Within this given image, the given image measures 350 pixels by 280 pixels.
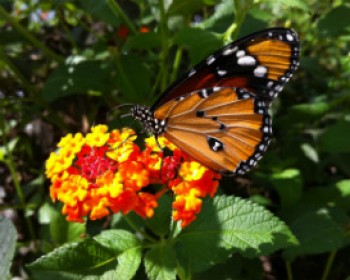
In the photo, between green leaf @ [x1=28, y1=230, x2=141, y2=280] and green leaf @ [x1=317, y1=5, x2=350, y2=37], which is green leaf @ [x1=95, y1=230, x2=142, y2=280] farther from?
green leaf @ [x1=317, y1=5, x2=350, y2=37]

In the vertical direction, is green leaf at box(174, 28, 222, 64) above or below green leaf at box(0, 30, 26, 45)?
below

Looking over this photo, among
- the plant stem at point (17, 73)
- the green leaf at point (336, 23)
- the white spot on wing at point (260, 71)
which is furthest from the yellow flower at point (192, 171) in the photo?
the plant stem at point (17, 73)

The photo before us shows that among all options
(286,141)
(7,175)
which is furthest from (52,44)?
(286,141)

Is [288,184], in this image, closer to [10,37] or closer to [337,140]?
[337,140]

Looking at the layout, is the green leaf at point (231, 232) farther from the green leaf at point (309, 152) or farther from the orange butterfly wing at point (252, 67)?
the green leaf at point (309, 152)

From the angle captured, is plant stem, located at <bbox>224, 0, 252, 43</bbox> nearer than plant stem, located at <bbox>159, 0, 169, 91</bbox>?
Yes

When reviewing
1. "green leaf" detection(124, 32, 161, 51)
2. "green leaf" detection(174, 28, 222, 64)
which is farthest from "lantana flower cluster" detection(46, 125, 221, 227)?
"green leaf" detection(124, 32, 161, 51)

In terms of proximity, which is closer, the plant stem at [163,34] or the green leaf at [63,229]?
the green leaf at [63,229]
